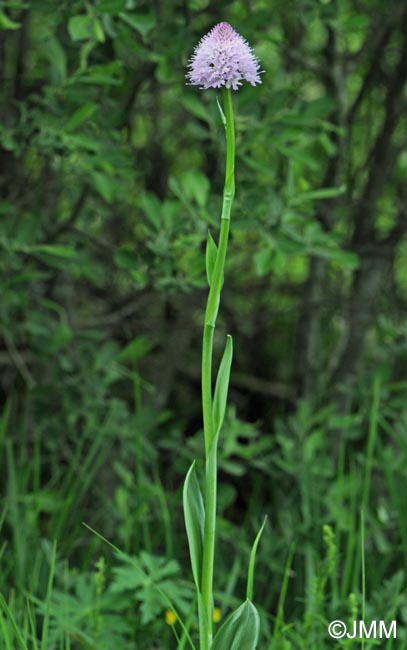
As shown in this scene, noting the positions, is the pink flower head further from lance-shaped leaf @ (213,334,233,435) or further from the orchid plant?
lance-shaped leaf @ (213,334,233,435)

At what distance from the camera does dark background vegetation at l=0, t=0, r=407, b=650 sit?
5.46ft

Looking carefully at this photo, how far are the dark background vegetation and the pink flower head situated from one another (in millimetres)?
727

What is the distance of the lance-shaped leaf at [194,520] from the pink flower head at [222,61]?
0.44 metres

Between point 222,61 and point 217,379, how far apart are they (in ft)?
1.16

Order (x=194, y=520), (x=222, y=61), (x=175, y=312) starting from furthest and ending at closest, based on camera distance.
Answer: (x=175, y=312)
(x=194, y=520)
(x=222, y=61)

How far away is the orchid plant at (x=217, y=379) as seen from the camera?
2.99 feet

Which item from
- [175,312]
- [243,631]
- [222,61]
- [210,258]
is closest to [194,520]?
[243,631]

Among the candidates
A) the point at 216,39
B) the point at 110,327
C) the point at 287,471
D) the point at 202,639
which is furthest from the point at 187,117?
the point at 202,639

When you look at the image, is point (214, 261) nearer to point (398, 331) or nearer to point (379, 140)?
point (398, 331)

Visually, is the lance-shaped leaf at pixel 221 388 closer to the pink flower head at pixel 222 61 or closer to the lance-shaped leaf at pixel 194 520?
the lance-shaped leaf at pixel 194 520

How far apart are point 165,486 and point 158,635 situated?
2.54 feet

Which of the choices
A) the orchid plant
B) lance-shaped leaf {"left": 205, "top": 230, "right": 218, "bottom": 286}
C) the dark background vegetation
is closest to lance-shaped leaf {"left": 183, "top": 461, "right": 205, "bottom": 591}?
the orchid plant

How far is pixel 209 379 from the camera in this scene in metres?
0.97

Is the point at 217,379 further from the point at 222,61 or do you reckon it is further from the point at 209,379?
the point at 222,61
